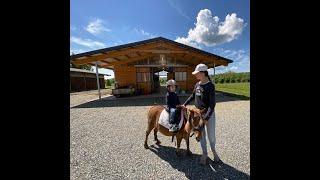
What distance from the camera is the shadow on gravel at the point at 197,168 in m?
3.41

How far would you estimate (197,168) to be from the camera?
12.2ft

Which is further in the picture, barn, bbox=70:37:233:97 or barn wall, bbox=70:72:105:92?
barn wall, bbox=70:72:105:92

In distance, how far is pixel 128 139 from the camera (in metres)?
5.57

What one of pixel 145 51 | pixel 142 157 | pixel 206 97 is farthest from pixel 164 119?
pixel 145 51

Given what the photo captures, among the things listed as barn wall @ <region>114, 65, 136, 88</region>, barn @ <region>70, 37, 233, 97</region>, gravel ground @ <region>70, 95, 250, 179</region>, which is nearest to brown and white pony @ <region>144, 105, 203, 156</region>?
gravel ground @ <region>70, 95, 250, 179</region>

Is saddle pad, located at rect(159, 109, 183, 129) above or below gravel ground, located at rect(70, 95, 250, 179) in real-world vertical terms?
above

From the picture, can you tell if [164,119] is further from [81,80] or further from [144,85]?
[81,80]

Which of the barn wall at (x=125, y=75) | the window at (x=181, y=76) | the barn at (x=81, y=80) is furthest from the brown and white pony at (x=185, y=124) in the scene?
the barn at (x=81, y=80)

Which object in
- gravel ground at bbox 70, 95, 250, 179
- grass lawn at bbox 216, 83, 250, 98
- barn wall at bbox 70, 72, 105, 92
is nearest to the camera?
gravel ground at bbox 70, 95, 250, 179

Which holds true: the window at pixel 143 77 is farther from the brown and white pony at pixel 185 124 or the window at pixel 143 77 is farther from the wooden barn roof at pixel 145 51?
the brown and white pony at pixel 185 124

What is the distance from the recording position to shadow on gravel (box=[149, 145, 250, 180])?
341 centimetres

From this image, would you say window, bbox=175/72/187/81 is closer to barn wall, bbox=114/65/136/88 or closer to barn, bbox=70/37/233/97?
barn, bbox=70/37/233/97
